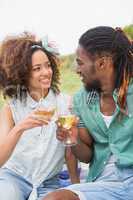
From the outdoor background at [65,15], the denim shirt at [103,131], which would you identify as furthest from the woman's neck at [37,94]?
the outdoor background at [65,15]

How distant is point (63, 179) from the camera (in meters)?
2.67

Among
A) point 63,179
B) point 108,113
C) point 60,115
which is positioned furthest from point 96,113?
point 63,179

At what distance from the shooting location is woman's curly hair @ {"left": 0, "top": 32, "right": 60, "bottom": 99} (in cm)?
252

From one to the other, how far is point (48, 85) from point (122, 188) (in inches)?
26.7

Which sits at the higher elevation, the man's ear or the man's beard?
the man's ear

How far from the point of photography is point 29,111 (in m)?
2.50

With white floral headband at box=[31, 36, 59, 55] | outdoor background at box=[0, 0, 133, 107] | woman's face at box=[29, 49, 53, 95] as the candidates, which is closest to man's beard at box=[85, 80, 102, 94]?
woman's face at box=[29, 49, 53, 95]

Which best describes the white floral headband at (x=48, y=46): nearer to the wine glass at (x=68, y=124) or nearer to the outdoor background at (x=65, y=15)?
the wine glass at (x=68, y=124)

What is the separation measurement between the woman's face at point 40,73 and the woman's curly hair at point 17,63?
26mm

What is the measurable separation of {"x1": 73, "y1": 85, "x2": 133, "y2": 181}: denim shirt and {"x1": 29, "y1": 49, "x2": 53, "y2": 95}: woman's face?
0.21m

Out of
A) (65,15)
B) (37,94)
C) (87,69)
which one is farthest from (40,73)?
(65,15)

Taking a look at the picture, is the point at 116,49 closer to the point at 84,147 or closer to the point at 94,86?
the point at 94,86

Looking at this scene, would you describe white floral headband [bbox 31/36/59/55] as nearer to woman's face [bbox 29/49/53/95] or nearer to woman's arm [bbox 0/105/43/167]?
woman's face [bbox 29/49/53/95]

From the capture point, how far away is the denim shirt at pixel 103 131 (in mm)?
2197
